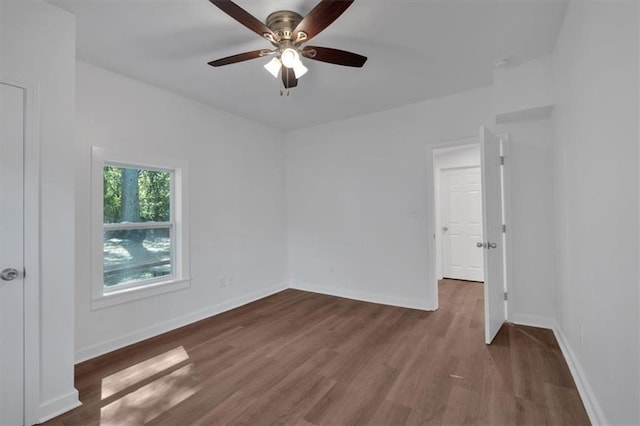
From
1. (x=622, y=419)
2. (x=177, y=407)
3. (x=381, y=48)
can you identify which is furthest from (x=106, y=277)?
(x=622, y=419)

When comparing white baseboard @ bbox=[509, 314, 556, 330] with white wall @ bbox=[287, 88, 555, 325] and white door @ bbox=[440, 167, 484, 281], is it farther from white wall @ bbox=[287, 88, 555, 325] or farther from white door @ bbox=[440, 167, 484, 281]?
white door @ bbox=[440, 167, 484, 281]

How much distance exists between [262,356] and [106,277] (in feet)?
5.46

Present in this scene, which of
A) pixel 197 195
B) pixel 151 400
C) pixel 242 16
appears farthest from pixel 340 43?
pixel 151 400

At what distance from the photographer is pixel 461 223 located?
17.4 ft

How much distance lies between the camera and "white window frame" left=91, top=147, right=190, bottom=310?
259 cm

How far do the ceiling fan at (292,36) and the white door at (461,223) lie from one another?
3957 mm

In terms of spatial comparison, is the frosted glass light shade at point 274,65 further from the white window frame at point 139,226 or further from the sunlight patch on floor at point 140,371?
the sunlight patch on floor at point 140,371

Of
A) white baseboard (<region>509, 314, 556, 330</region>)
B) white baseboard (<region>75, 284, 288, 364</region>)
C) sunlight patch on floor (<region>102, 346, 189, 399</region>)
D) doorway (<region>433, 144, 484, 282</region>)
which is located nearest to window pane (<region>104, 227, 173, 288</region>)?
white baseboard (<region>75, 284, 288, 364</region>)

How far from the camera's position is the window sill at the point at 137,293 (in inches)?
103

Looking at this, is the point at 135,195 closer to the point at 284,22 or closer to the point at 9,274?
the point at 9,274

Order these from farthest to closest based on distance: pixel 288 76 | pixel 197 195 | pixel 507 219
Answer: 1. pixel 197 195
2. pixel 507 219
3. pixel 288 76

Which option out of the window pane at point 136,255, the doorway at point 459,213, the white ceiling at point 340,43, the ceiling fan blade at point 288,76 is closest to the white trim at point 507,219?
the white ceiling at point 340,43

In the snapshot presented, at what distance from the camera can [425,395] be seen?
1965 millimetres

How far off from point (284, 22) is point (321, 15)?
0.46 m
